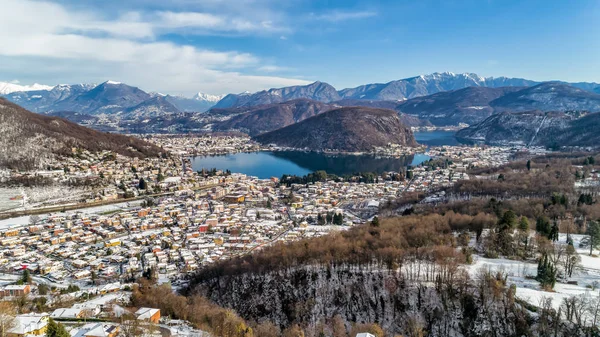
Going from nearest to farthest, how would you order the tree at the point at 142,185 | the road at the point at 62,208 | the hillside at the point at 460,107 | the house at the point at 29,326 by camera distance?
the house at the point at 29,326
the road at the point at 62,208
the tree at the point at 142,185
the hillside at the point at 460,107

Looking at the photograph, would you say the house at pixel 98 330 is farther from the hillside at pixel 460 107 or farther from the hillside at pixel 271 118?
the hillside at pixel 460 107

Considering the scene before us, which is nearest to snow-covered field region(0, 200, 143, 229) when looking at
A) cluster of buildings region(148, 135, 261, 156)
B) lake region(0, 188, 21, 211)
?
lake region(0, 188, 21, 211)

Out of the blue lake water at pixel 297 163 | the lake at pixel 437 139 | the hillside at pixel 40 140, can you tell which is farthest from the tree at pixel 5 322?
the lake at pixel 437 139

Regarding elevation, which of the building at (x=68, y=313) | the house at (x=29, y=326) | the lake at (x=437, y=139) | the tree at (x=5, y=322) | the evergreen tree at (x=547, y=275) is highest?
the lake at (x=437, y=139)

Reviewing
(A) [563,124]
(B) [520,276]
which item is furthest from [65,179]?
(A) [563,124]

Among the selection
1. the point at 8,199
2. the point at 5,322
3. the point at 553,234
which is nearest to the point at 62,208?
the point at 8,199

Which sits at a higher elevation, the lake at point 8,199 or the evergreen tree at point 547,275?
the evergreen tree at point 547,275

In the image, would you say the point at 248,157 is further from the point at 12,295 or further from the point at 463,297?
the point at 463,297
